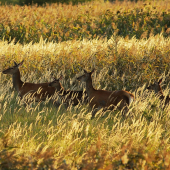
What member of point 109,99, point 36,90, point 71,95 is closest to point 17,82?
point 36,90

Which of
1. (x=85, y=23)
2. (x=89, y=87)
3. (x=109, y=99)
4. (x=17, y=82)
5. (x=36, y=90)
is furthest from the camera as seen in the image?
(x=85, y=23)

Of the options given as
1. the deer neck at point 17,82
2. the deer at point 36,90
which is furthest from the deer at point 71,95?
the deer neck at point 17,82

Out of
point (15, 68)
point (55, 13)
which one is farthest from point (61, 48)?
point (55, 13)

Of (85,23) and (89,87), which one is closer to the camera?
(89,87)

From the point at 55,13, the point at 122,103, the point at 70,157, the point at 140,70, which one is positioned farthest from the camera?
the point at 55,13

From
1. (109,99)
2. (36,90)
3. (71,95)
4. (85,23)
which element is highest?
(85,23)

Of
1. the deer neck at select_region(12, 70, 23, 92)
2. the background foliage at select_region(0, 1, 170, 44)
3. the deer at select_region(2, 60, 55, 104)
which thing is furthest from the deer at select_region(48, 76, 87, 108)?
the background foliage at select_region(0, 1, 170, 44)

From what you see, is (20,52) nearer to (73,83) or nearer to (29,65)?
(29,65)

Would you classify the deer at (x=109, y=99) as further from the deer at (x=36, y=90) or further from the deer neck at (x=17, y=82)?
the deer neck at (x=17, y=82)

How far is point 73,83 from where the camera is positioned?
1016cm

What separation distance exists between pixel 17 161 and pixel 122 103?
11.4 ft

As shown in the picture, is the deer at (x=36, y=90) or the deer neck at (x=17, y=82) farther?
the deer neck at (x=17, y=82)

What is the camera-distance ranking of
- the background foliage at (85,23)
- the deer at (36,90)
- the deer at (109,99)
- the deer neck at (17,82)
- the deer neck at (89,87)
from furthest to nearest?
the background foliage at (85,23) → the deer neck at (17,82) → the deer at (36,90) → the deer neck at (89,87) → the deer at (109,99)

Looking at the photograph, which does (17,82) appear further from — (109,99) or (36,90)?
(109,99)
